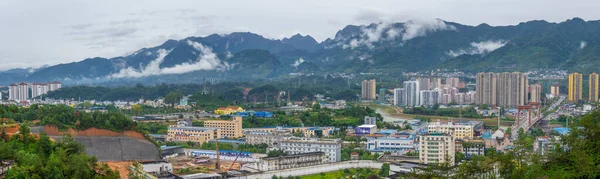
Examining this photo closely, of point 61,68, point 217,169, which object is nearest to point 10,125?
point 217,169

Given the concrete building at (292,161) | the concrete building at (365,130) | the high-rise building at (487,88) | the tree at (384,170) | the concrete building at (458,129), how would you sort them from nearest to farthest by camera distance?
the tree at (384,170)
the concrete building at (292,161)
the concrete building at (458,129)
the concrete building at (365,130)
the high-rise building at (487,88)

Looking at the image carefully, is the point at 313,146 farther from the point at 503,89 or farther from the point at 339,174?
the point at 503,89

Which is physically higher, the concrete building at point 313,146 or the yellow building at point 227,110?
the yellow building at point 227,110

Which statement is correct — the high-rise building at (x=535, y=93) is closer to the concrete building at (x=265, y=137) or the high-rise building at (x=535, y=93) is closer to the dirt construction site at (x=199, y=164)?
the concrete building at (x=265, y=137)

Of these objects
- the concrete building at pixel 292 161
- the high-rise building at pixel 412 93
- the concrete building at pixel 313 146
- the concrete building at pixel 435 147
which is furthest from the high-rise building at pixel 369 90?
the concrete building at pixel 435 147

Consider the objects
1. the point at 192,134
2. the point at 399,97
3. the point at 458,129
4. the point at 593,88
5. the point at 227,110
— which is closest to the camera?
the point at 192,134

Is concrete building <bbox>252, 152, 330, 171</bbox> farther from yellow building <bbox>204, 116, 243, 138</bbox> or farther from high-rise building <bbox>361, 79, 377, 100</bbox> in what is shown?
high-rise building <bbox>361, 79, 377, 100</bbox>

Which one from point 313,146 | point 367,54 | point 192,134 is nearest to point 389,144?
point 313,146
